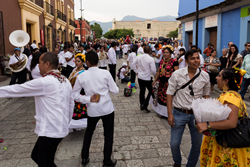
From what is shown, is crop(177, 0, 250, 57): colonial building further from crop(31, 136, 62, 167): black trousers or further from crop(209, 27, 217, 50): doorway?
crop(31, 136, 62, 167): black trousers

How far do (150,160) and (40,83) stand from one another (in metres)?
2.21

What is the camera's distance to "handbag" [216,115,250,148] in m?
2.22

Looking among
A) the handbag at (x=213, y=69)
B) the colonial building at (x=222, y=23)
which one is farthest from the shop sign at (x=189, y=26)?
the handbag at (x=213, y=69)

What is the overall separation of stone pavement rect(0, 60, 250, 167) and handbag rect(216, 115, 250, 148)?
1476mm

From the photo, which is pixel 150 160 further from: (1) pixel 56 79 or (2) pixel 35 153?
(1) pixel 56 79

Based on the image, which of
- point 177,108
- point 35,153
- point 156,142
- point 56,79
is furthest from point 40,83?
point 156,142

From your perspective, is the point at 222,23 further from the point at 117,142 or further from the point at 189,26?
the point at 117,142

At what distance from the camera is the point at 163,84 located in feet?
18.3

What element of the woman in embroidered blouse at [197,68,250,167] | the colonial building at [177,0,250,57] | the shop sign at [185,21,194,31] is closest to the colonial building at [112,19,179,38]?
the shop sign at [185,21,194,31]

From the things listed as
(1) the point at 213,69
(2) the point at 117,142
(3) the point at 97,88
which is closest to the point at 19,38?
(2) the point at 117,142

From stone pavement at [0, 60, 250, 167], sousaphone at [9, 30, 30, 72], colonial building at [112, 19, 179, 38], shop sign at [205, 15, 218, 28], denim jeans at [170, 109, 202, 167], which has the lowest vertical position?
stone pavement at [0, 60, 250, 167]

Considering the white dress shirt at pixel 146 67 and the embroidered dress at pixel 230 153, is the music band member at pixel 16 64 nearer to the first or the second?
the white dress shirt at pixel 146 67

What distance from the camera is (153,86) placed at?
5.77 metres

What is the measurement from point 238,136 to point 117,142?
8.52 ft
